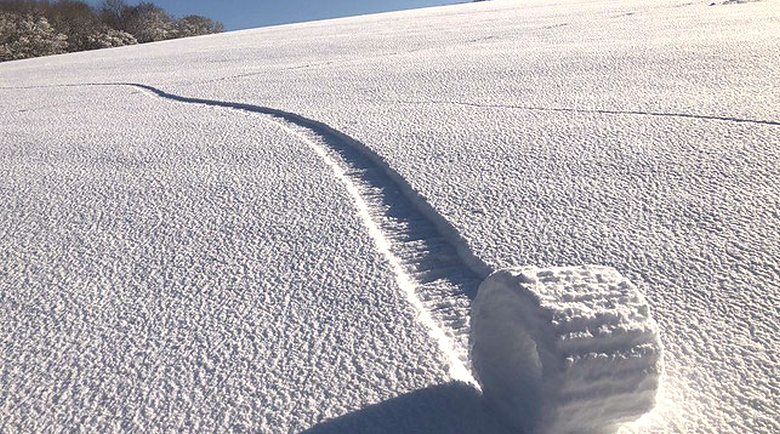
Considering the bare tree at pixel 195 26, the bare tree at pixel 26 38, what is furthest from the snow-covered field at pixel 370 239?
the bare tree at pixel 195 26

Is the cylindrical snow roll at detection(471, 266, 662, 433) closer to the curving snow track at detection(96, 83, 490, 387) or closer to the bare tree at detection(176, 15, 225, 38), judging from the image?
the curving snow track at detection(96, 83, 490, 387)

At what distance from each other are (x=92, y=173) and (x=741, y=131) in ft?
6.29

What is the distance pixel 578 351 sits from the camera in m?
0.74

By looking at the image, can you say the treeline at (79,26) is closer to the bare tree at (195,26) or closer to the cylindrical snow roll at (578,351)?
the bare tree at (195,26)

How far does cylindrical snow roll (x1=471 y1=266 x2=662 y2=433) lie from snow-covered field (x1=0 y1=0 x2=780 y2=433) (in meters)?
0.09

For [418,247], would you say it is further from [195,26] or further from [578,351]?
[195,26]

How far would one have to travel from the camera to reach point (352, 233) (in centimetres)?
150

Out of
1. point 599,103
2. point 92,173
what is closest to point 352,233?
point 92,173

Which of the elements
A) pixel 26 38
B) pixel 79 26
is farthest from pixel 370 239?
pixel 79 26

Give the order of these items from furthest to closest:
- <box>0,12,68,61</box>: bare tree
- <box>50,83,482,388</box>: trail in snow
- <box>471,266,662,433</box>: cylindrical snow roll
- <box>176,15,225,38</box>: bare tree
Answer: <box>176,15,225,38</box>: bare tree
<box>0,12,68,61</box>: bare tree
<box>50,83,482,388</box>: trail in snow
<box>471,266,662,433</box>: cylindrical snow roll

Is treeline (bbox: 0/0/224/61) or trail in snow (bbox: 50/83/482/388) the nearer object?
trail in snow (bbox: 50/83/482/388)

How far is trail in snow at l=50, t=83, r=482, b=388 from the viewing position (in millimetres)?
1124

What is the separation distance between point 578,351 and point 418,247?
27.9 inches

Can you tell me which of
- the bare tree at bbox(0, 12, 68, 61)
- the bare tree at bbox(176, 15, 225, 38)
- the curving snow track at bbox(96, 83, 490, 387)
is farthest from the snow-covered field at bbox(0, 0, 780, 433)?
the bare tree at bbox(176, 15, 225, 38)
